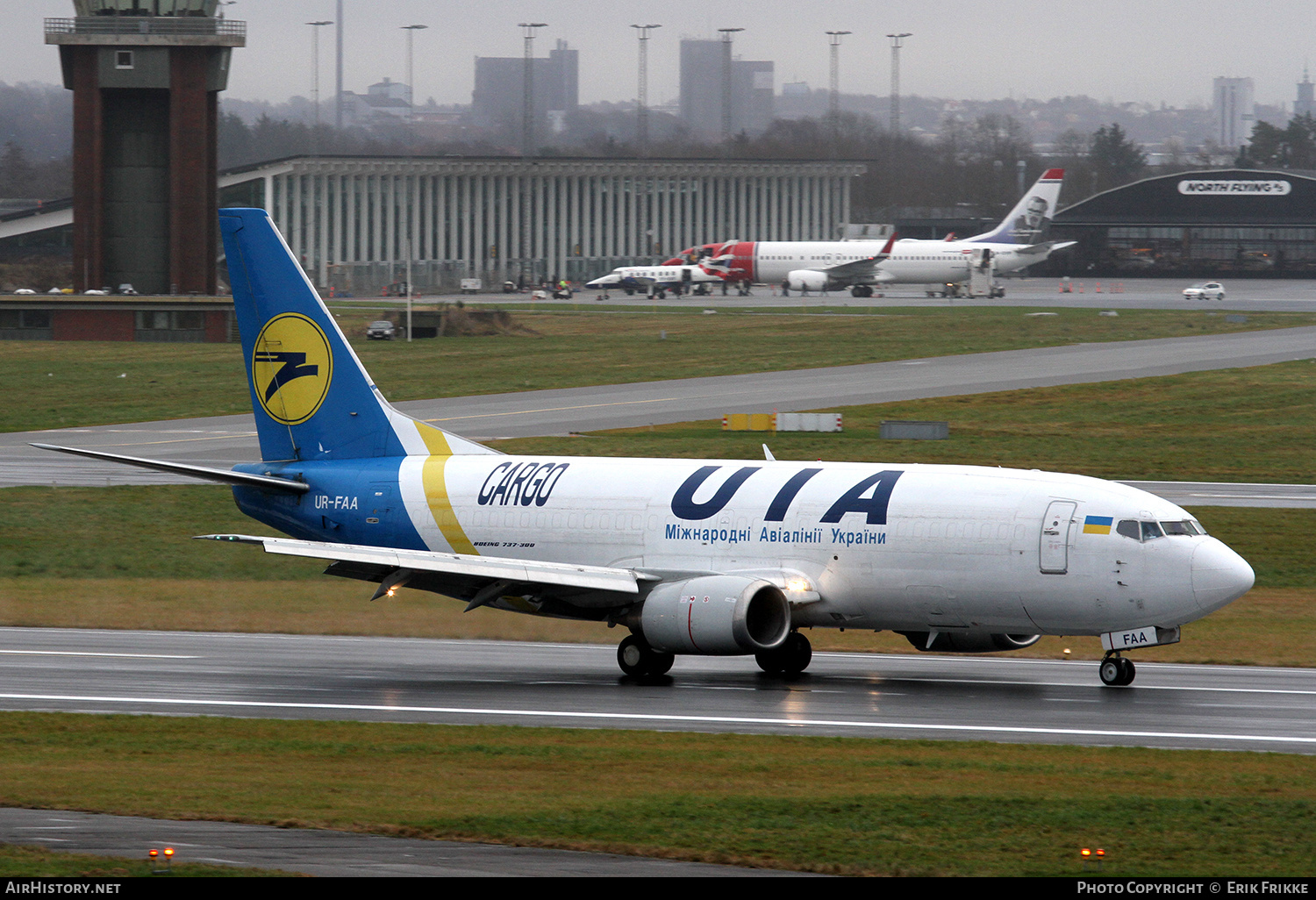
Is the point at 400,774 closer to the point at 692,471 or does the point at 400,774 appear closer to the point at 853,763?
the point at 853,763

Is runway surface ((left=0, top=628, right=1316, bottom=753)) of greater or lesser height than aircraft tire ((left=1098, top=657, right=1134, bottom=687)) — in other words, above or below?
below

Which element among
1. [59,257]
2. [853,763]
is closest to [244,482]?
[853,763]

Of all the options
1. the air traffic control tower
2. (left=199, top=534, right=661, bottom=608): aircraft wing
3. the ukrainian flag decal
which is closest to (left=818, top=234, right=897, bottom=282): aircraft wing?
the air traffic control tower

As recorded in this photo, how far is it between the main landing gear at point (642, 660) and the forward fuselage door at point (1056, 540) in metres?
7.18

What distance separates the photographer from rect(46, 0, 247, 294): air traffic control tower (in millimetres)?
116125

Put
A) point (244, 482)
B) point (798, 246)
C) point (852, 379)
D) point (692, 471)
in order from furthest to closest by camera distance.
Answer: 1. point (798, 246)
2. point (852, 379)
3. point (244, 482)
4. point (692, 471)

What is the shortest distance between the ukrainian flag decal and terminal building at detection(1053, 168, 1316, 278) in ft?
556

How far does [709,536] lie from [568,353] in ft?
245

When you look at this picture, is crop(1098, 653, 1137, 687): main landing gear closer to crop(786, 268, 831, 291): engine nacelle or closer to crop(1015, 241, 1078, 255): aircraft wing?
crop(786, 268, 831, 291): engine nacelle

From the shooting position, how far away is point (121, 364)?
97.9 meters

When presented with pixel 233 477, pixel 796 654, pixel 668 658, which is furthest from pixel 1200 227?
pixel 668 658

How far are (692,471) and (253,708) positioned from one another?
10.1 m

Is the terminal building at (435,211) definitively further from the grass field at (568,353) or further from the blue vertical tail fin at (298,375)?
the blue vertical tail fin at (298,375)

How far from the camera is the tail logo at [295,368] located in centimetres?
3703
